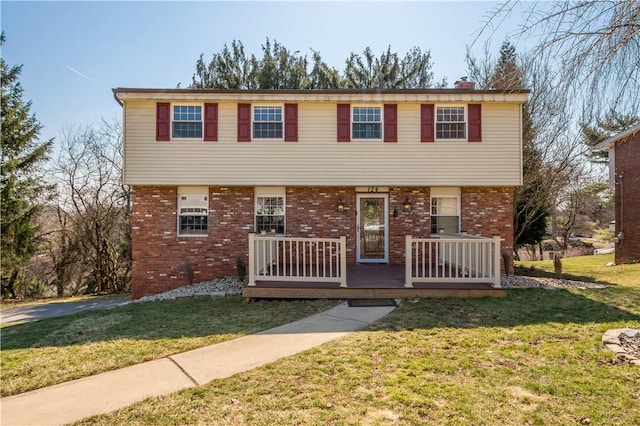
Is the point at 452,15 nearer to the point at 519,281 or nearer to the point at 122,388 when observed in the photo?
the point at 122,388

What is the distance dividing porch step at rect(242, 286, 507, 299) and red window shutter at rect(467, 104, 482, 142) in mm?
4862

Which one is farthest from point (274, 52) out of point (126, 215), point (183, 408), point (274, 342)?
point (183, 408)

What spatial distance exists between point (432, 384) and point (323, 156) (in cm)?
764

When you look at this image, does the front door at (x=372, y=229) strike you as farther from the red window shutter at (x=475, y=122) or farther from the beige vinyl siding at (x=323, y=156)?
the red window shutter at (x=475, y=122)

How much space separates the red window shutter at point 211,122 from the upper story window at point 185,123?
0.21 m

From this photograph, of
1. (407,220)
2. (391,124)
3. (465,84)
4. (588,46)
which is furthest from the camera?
(465,84)

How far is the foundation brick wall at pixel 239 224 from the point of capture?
34.8 feet

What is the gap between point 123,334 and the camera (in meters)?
5.64

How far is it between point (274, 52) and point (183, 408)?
808 inches

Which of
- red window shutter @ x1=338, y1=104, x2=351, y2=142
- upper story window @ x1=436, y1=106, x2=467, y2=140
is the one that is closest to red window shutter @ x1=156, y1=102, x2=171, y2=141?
red window shutter @ x1=338, y1=104, x2=351, y2=142

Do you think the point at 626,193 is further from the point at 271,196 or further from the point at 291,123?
the point at 271,196

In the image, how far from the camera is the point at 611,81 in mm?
3254

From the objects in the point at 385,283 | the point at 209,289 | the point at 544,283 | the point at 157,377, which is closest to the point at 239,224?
the point at 209,289

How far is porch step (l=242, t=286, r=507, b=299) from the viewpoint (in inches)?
289
